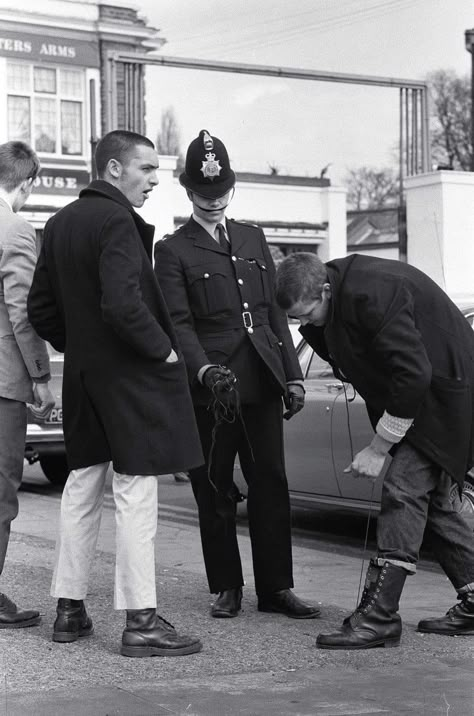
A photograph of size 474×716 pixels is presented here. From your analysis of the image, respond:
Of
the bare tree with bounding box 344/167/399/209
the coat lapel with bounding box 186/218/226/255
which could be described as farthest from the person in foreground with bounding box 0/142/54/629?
the bare tree with bounding box 344/167/399/209

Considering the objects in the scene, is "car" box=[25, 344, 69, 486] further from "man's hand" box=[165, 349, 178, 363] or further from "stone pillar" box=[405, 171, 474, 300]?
"stone pillar" box=[405, 171, 474, 300]

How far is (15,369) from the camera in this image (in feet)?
19.0

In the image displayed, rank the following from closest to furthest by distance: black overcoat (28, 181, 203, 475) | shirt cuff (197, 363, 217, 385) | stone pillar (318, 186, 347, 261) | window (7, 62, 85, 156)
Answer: black overcoat (28, 181, 203, 475)
shirt cuff (197, 363, 217, 385)
stone pillar (318, 186, 347, 261)
window (7, 62, 85, 156)

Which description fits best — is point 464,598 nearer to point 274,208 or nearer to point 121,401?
point 121,401

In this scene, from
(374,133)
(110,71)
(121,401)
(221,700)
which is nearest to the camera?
(221,700)

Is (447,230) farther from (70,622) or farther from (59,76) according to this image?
(59,76)

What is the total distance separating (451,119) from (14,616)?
50087 millimetres

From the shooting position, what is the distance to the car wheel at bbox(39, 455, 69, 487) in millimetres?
12562

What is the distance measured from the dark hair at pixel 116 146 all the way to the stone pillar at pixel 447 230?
1277 centimetres

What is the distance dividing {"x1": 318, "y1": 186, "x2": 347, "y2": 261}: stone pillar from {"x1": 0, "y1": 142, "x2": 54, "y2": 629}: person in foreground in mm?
25280

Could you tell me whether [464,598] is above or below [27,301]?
below

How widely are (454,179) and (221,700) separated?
47.6 ft

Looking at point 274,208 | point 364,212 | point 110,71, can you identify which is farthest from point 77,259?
point 364,212

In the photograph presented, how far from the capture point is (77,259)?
537cm
